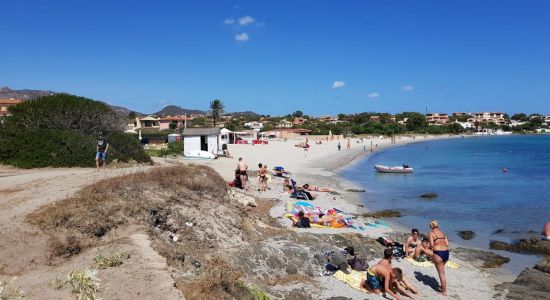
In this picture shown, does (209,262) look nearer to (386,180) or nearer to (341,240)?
(341,240)

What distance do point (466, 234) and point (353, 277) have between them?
8.11 meters

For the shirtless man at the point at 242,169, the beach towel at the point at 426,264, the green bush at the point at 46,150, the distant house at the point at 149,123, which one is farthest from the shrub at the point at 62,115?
the distant house at the point at 149,123

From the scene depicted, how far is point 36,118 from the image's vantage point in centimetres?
2275

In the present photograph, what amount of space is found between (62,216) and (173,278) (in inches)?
136

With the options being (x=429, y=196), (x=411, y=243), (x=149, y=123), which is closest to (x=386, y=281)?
(x=411, y=243)

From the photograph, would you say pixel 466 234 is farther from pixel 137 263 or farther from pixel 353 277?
pixel 137 263

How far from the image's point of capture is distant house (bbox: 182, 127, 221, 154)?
37188 mm

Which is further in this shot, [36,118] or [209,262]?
[36,118]

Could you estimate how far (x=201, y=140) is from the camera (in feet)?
124

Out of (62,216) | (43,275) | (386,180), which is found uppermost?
(62,216)

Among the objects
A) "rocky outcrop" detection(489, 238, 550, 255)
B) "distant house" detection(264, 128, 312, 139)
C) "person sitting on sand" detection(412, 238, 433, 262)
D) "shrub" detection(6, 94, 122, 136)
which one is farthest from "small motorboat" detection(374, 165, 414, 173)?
"distant house" detection(264, 128, 312, 139)

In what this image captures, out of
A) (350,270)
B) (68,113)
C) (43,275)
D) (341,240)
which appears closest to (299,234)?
(341,240)

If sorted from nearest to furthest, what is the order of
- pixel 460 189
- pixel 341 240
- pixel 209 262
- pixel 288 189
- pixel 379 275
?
pixel 209 262, pixel 379 275, pixel 341 240, pixel 288 189, pixel 460 189

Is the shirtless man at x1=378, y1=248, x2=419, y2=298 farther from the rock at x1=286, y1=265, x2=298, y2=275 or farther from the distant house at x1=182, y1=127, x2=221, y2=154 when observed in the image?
the distant house at x1=182, y1=127, x2=221, y2=154
